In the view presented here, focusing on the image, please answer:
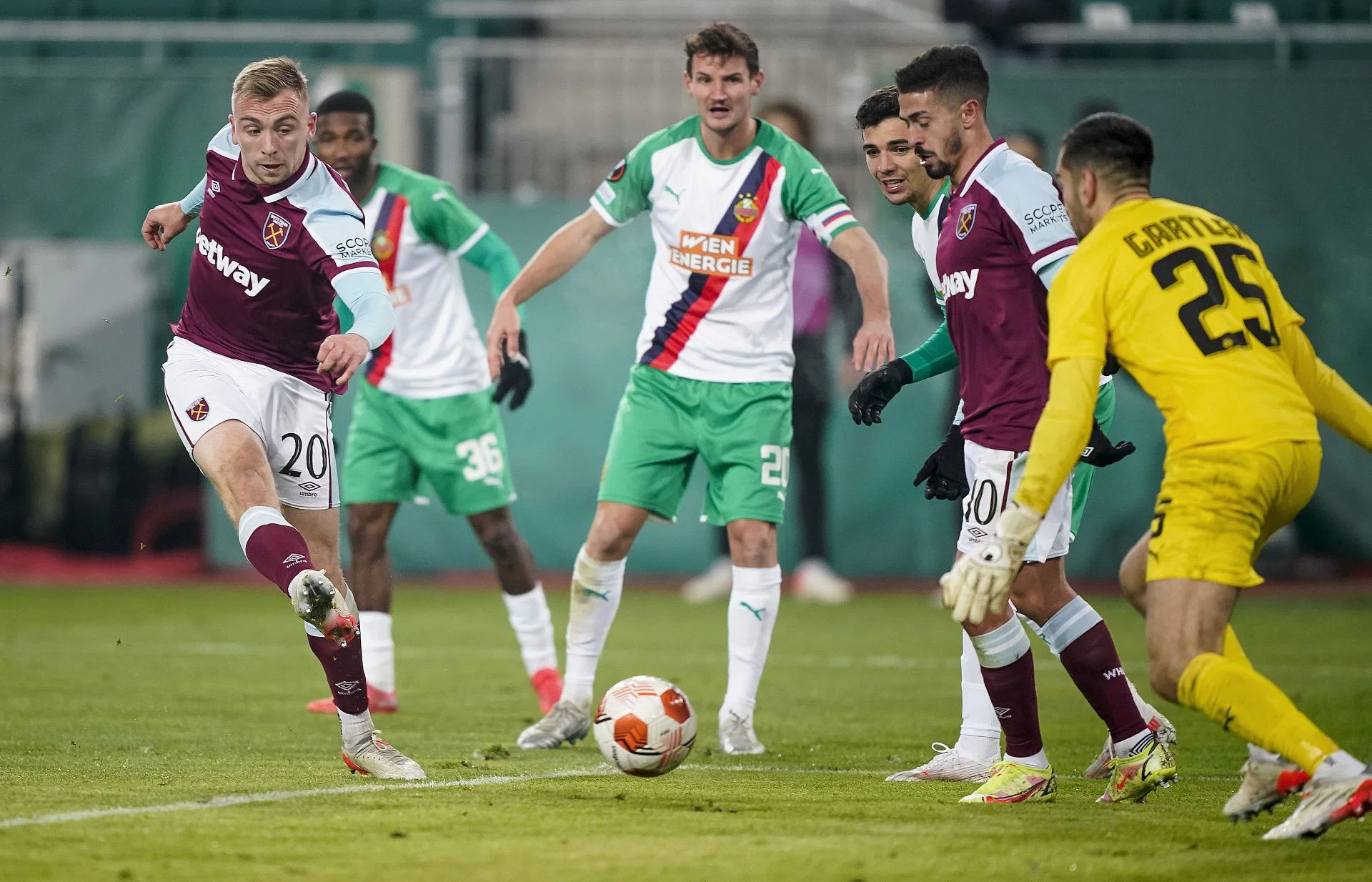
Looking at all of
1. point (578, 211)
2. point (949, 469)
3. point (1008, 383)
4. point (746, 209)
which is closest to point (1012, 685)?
point (949, 469)

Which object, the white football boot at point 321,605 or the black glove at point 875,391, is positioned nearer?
the white football boot at point 321,605

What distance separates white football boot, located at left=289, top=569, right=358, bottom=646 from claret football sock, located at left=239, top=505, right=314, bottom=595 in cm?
6

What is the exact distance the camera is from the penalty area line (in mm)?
4645

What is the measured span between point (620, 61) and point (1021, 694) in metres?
9.74

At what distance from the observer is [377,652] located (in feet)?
25.4

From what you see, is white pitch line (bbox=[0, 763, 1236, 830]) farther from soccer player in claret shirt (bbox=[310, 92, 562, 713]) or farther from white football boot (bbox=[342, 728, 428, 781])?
soccer player in claret shirt (bbox=[310, 92, 562, 713])

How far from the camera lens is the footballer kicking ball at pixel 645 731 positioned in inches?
214

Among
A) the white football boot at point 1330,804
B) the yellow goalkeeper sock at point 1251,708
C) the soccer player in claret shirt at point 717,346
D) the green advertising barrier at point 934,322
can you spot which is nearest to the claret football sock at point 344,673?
the soccer player in claret shirt at point 717,346

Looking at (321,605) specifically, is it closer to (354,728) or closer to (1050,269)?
(354,728)

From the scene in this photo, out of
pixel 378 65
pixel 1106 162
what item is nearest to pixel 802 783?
pixel 1106 162

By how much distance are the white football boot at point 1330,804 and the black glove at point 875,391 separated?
80.2 inches

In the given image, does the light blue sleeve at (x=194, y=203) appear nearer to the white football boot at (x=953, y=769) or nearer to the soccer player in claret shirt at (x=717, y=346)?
the soccer player in claret shirt at (x=717, y=346)

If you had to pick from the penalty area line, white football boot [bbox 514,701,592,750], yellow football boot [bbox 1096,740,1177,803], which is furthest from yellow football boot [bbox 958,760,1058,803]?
white football boot [bbox 514,701,592,750]

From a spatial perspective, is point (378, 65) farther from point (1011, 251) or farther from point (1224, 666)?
point (1224, 666)
